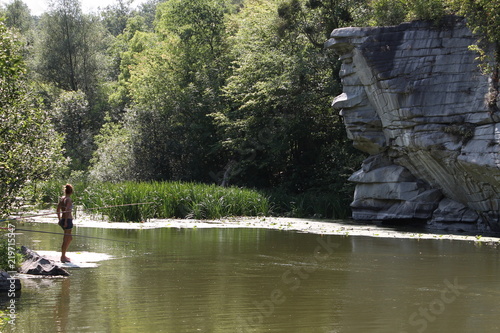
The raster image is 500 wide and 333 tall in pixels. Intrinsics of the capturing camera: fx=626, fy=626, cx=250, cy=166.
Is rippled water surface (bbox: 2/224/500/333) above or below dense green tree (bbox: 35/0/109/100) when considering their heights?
below

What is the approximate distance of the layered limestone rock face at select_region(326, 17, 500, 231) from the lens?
1842 cm

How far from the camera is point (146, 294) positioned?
9.10 m

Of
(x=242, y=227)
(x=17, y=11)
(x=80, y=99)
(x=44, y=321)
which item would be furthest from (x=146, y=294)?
(x=17, y=11)

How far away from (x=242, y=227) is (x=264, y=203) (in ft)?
15.3

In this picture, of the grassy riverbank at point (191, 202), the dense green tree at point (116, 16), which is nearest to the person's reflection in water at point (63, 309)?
the grassy riverbank at point (191, 202)

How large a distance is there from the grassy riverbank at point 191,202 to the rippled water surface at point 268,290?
636 cm

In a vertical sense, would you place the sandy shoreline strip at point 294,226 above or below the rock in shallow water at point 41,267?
above

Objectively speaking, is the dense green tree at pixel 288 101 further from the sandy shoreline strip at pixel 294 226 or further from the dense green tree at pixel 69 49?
the dense green tree at pixel 69 49

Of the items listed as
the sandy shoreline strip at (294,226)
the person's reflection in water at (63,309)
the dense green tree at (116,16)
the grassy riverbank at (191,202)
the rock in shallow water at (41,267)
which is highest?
the dense green tree at (116,16)

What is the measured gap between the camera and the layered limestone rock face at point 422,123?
60.4 ft

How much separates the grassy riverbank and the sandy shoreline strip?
645 millimetres

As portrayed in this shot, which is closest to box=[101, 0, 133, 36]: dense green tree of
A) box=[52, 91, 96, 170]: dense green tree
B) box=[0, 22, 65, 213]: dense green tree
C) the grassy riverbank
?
box=[52, 91, 96, 170]: dense green tree

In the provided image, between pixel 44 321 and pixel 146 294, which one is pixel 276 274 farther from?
pixel 44 321

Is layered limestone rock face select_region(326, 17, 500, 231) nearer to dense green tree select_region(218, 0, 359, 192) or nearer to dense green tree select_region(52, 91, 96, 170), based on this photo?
dense green tree select_region(218, 0, 359, 192)
